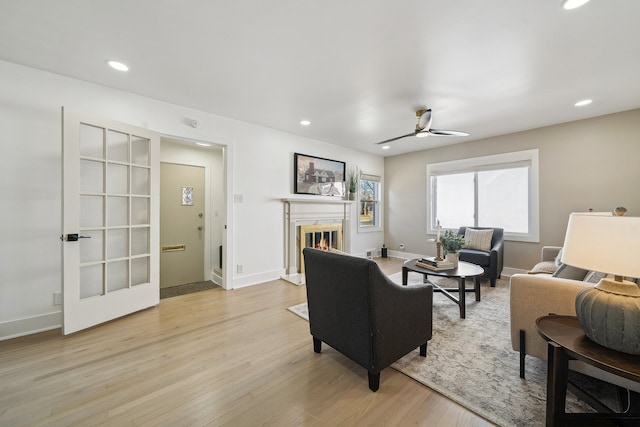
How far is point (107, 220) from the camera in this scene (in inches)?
106

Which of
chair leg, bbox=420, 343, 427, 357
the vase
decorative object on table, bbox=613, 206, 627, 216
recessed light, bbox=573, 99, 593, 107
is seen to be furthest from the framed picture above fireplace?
decorative object on table, bbox=613, 206, 627, 216

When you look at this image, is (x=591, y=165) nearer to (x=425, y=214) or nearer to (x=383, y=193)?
(x=425, y=214)

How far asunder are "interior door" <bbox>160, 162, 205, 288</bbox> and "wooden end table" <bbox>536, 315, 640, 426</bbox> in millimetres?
4539

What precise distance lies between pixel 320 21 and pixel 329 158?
3366 mm

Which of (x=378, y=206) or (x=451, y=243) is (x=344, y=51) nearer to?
(x=451, y=243)

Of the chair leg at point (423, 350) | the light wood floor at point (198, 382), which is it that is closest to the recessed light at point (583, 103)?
the chair leg at point (423, 350)

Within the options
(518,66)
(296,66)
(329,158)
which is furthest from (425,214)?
(296,66)

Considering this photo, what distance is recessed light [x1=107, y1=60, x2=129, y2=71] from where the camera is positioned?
2.31 meters

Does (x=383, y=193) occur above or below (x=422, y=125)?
below

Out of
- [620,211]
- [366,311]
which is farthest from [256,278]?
[620,211]

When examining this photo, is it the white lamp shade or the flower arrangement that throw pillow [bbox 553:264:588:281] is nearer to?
the white lamp shade

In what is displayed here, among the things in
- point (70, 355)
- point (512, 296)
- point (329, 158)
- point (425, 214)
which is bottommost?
point (70, 355)

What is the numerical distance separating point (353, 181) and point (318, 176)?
3.01 ft

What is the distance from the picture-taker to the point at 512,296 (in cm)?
187
